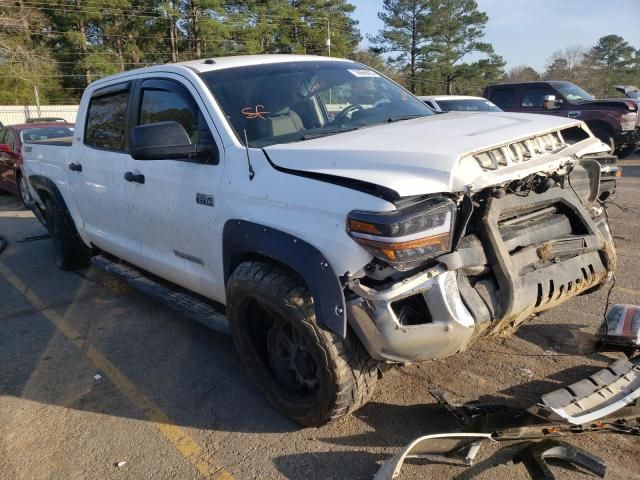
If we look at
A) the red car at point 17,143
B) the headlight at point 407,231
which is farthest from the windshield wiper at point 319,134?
the red car at point 17,143

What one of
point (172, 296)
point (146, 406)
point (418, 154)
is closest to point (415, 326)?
point (418, 154)

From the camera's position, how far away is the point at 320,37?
42.5 m

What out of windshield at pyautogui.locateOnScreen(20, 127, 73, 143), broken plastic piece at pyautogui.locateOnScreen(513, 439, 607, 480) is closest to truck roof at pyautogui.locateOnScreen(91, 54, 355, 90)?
broken plastic piece at pyautogui.locateOnScreen(513, 439, 607, 480)

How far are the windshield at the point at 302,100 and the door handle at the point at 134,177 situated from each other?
35.1 inches

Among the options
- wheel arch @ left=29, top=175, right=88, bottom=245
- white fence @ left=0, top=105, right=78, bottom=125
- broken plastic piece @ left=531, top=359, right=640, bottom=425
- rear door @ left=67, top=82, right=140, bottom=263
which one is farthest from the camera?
white fence @ left=0, top=105, right=78, bottom=125

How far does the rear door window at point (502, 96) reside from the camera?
46.0ft

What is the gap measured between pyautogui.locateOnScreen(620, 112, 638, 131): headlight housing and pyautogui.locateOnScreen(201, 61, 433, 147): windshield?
10.3 m

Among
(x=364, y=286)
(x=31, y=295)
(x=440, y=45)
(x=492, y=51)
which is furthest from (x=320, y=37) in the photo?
(x=364, y=286)

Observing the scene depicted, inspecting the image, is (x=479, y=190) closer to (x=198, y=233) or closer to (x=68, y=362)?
(x=198, y=233)

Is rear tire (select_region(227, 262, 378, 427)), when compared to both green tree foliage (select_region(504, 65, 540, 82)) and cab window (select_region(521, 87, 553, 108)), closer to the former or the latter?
cab window (select_region(521, 87, 553, 108))

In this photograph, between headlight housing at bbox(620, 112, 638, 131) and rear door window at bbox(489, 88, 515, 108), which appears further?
rear door window at bbox(489, 88, 515, 108)

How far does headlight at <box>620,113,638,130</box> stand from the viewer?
12.4m

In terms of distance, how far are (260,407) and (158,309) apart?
2030mm

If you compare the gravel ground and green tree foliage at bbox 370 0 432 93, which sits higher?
green tree foliage at bbox 370 0 432 93
